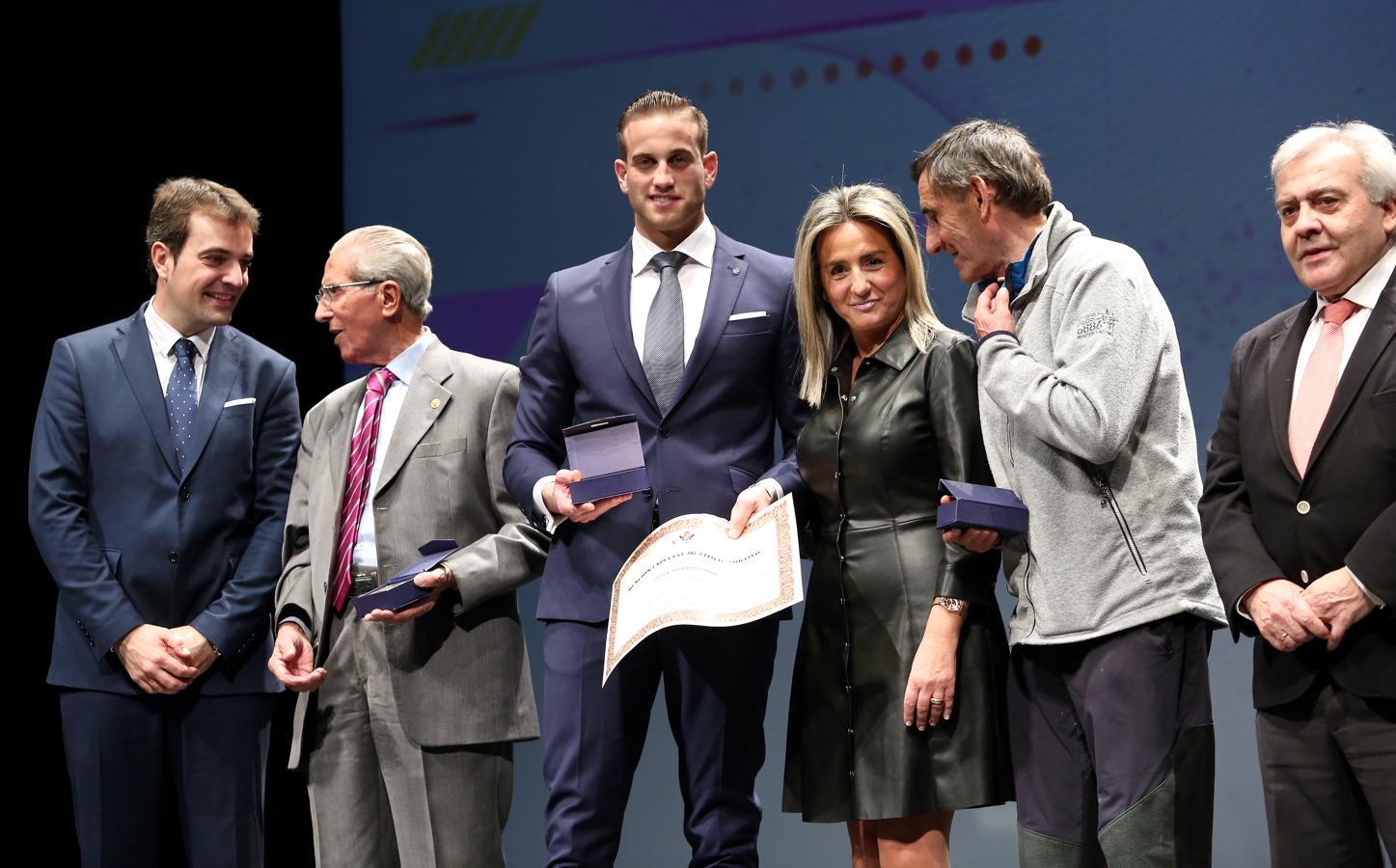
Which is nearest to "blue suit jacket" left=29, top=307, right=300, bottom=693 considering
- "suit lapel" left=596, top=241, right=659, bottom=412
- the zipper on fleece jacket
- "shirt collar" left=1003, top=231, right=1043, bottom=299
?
"suit lapel" left=596, top=241, right=659, bottom=412

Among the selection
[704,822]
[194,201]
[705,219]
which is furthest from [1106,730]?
[194,201]

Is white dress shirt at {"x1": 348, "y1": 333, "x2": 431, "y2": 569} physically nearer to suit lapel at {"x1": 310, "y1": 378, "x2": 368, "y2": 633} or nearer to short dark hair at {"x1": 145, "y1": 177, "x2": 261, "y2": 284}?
suit lapel at {"x1": 310, "y1": 378, "x2": 368, "y2": 633}

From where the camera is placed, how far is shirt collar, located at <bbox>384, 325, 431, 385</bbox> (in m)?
3.50

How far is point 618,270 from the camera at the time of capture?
10.3ft

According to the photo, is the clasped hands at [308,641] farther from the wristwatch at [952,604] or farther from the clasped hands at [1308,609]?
the clasped hands at [1308,609]

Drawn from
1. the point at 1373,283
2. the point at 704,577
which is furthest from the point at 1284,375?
the point at 704,577

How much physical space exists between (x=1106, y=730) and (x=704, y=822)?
82 cm

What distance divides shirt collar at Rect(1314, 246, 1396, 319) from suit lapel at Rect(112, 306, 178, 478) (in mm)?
2635

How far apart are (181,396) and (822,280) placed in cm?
170

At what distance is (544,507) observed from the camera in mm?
2998

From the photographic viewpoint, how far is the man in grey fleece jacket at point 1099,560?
2.47 meters

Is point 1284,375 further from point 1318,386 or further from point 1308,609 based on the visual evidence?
point 1308,609

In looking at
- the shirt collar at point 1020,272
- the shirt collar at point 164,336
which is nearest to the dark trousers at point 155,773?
the shirt collar at point 164,336

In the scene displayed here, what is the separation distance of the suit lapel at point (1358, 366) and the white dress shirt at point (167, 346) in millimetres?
2589
